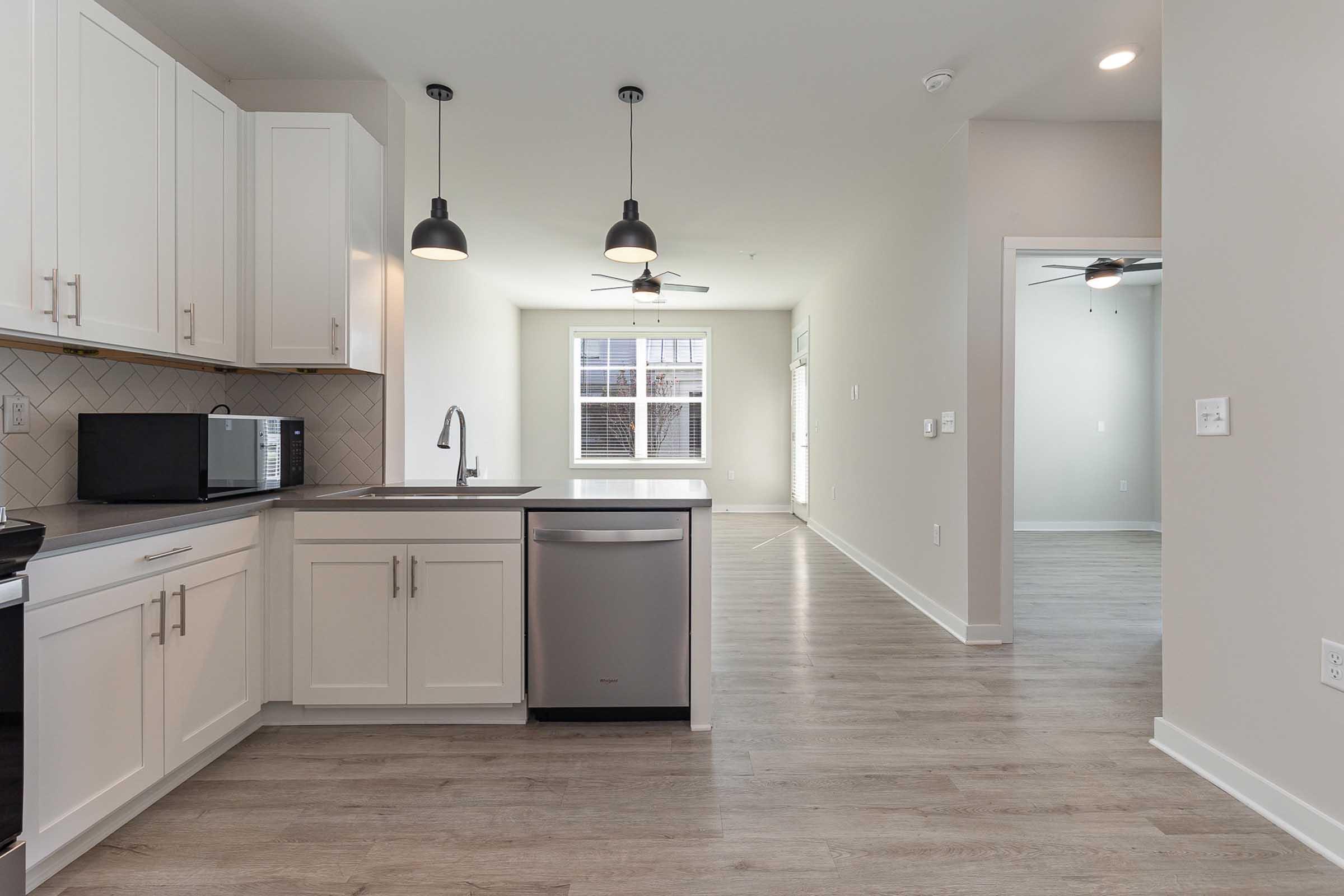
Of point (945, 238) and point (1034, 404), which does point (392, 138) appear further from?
point (1034, 404)

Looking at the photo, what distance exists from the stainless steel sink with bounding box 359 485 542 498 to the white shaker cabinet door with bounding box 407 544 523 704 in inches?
13.3

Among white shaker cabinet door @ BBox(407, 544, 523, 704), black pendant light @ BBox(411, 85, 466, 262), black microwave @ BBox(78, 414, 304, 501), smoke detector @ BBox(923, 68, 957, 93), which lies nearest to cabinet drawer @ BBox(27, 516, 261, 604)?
black microwave @ BBox(78, 414, 304, 501)

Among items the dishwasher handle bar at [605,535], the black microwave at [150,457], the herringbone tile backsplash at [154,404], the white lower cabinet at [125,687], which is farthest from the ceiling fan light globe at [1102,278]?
the white lower cabinet at [125,687]

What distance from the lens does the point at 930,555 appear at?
12.4 ft

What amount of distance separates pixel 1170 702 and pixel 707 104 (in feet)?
10.7

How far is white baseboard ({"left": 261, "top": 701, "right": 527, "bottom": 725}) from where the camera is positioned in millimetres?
2342

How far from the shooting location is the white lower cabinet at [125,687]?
4.71ft

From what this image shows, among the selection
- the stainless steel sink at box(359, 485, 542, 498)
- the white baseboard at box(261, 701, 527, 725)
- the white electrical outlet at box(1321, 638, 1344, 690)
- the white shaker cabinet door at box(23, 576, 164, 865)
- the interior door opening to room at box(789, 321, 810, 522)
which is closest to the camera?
the white shaker cabinet door at box(23, 576, 164, 865)

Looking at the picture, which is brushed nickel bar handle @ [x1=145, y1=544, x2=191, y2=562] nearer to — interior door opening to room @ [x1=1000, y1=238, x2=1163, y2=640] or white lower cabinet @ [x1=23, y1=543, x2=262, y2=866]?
white lower cabinet @ [x1=23, y1=543, x2=262, y2=866]

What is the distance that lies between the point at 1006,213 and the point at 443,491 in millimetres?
3227

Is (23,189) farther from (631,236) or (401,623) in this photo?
(631,236)

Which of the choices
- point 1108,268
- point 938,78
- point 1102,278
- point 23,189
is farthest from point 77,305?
point 1102,278

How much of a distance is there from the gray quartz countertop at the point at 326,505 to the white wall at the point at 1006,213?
1.69m

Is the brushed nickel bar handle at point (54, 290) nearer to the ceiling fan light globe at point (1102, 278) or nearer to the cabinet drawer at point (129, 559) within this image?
the cabinet drawer at point (129, 559)
